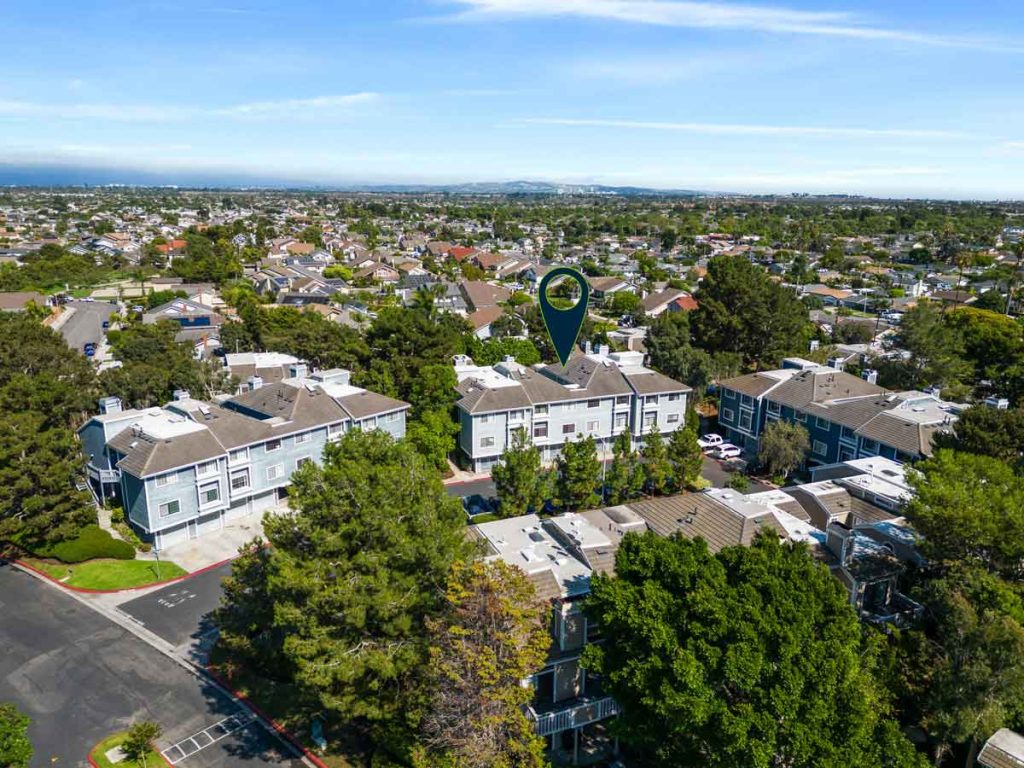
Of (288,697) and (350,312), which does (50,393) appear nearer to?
(288,697)

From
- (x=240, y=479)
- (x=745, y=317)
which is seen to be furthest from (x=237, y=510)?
(x=745, y=317)

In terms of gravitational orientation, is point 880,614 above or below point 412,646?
below

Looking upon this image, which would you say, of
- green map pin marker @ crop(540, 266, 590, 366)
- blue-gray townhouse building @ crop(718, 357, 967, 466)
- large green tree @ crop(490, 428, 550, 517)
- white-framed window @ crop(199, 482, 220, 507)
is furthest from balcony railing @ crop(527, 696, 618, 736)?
blue-gray townhouse building @ crop(718, 357, 967, 466)

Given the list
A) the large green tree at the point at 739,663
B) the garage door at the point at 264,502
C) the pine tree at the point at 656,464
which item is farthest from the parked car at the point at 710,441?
the large green tree at the point at 739,663

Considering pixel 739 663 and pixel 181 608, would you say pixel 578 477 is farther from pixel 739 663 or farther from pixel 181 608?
pixel 181 608

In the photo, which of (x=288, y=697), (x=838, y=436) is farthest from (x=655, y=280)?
(x=288, y=697)

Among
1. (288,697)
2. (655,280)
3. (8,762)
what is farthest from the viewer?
(655,280)
